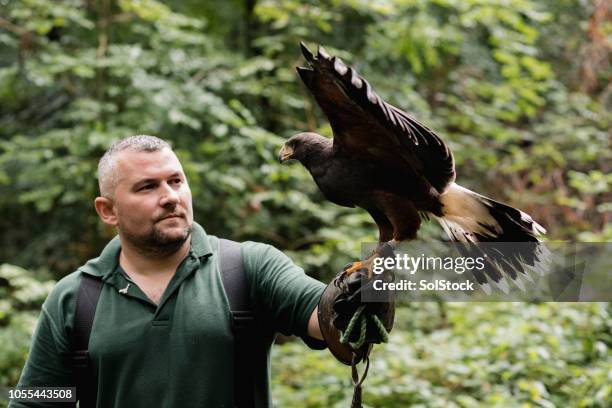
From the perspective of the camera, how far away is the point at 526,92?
5.70 metres

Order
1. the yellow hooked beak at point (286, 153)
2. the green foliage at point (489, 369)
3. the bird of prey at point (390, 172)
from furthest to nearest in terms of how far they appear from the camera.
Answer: the green foliage at point (489, 369)
the yellow hooked beak at point (286, 153)
the bird of prey at point (390, 172)

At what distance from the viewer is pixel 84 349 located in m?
2.08

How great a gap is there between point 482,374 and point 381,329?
2.47 m

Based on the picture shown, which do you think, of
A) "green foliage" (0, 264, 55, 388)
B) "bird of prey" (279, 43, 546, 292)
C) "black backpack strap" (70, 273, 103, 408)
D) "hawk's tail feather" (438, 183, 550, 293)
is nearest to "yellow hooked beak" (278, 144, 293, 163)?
"bird of prey" (279, 43, 546, 292)

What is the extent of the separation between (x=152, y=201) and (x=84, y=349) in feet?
1.74

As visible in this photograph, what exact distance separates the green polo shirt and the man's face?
4.9 inches

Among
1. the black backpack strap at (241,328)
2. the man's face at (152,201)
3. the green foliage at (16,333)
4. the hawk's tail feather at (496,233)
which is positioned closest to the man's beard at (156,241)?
the man's face at (152,201)

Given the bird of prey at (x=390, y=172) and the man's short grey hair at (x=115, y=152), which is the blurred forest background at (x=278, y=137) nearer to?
the bird of prey at (x=390, y=172)

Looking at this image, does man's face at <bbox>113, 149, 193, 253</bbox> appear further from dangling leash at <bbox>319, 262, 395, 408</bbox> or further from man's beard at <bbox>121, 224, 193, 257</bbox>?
dangling leash at <bbox>319, 262, 395, 408</bbox>

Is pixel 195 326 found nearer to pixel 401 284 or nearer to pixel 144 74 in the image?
pixel 401 284

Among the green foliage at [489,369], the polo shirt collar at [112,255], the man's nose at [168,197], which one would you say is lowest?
the green foliage at [489,369]

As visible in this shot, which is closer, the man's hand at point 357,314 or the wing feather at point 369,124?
the wing feather at point 369,124

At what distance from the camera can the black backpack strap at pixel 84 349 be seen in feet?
6.80

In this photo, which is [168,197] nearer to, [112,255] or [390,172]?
[112,255]
